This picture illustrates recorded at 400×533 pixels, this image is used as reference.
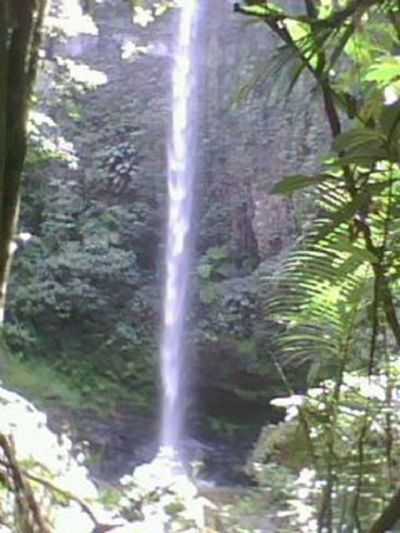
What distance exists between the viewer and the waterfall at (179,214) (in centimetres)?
711

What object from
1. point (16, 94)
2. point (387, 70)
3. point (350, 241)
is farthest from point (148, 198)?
point (387, 70)

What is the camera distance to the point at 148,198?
25.6ft

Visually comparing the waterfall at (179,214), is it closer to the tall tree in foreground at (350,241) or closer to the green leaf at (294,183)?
the tall tree in foreground at (350,241)

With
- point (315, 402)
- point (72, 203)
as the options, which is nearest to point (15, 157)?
point (315, 402)

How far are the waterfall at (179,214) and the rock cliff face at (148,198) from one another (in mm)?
84

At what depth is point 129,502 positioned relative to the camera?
1.32 meters

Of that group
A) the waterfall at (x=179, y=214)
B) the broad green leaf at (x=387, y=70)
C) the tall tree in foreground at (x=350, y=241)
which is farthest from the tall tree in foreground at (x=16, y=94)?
the waterfall at (x=179, y=214)

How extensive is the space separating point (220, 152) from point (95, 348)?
1909 mm

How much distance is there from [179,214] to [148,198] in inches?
10.9

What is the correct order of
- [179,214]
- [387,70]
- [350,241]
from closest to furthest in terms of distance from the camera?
[387,70]
[350,241]
[179,214]

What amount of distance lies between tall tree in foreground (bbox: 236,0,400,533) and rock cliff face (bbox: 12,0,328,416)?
5669mm

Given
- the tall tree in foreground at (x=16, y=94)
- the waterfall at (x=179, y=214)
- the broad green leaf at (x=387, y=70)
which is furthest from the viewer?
the waterfall at (x=179, y=214)

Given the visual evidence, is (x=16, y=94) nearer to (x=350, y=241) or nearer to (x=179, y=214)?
(x=350, y=241)

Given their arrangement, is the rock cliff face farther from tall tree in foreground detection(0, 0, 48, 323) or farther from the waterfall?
tall tree in foreground detection(0, 0, 48, 323)
